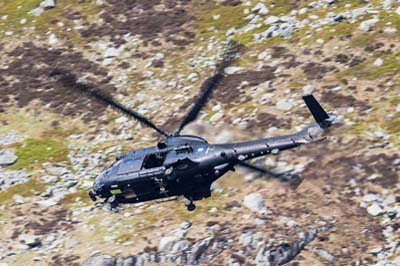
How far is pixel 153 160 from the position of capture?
33531 millimetres

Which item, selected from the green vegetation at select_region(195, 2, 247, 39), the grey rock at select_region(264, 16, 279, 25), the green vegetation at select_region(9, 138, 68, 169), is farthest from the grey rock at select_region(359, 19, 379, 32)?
the green vegetation at select_region(9, 138, 68, 169)

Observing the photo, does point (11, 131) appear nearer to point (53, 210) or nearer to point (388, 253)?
point (53, 210)

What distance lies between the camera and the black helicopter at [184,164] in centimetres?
3203

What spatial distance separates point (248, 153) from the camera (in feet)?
105

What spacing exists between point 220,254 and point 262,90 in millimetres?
13800

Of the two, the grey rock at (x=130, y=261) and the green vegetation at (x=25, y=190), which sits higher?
the grey rock at (x=130, y=261)

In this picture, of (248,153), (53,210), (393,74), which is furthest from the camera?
(393,74)

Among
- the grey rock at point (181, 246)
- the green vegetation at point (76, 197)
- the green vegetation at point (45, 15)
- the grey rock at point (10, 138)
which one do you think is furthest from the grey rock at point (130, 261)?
the green vegetation at point (45, 15)

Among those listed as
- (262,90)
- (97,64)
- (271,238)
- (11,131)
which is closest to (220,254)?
(271,238)

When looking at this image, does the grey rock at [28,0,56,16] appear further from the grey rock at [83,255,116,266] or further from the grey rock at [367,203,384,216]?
the grey rock at [367,203,384,216]

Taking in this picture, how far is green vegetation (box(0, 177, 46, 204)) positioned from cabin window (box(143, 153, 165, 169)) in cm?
1262

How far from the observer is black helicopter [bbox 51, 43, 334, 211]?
3203cm

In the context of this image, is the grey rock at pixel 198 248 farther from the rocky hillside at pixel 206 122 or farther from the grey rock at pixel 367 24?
the grey rock at pixel 367 24

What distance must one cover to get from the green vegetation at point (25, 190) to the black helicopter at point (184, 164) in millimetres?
10581
